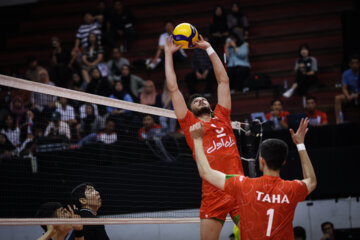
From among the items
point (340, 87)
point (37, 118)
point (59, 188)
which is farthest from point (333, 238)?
point (37, 118)

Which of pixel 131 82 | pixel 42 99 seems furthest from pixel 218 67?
pixel 42 99

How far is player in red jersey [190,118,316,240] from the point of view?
4.23 metres

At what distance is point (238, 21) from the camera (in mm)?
14344

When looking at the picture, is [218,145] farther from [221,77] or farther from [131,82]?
[131,82]

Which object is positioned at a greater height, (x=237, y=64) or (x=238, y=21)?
(x=238, y=21)

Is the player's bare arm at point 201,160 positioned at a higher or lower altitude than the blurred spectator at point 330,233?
higher

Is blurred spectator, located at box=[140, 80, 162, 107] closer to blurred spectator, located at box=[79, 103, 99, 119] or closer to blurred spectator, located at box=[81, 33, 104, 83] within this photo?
blurred spectator, located at box=[79, 103, 99, 119]

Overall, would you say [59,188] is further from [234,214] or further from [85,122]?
[234,214]

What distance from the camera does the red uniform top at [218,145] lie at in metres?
5.67

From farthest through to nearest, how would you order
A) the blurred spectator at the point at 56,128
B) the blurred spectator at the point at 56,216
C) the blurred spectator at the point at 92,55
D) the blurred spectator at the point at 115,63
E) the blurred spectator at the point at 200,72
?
the blurred spectator at the point at 92,55 < the blurred spectator at the point at 115,63 < the blurred spectator at the point at 200,72 < the blurred spectator at the point at 56,128 < the blurred spectator at the point at 56,216

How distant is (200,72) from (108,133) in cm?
388

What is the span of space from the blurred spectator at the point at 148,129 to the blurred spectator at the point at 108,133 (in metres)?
0.56

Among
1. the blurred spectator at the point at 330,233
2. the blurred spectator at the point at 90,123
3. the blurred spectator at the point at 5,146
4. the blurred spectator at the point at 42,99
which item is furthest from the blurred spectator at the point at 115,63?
the blurred spectator at the point at 330,233

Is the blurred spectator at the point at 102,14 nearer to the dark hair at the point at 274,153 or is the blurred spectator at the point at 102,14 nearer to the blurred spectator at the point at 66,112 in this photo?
the blurred spectator at the point at 66,112
